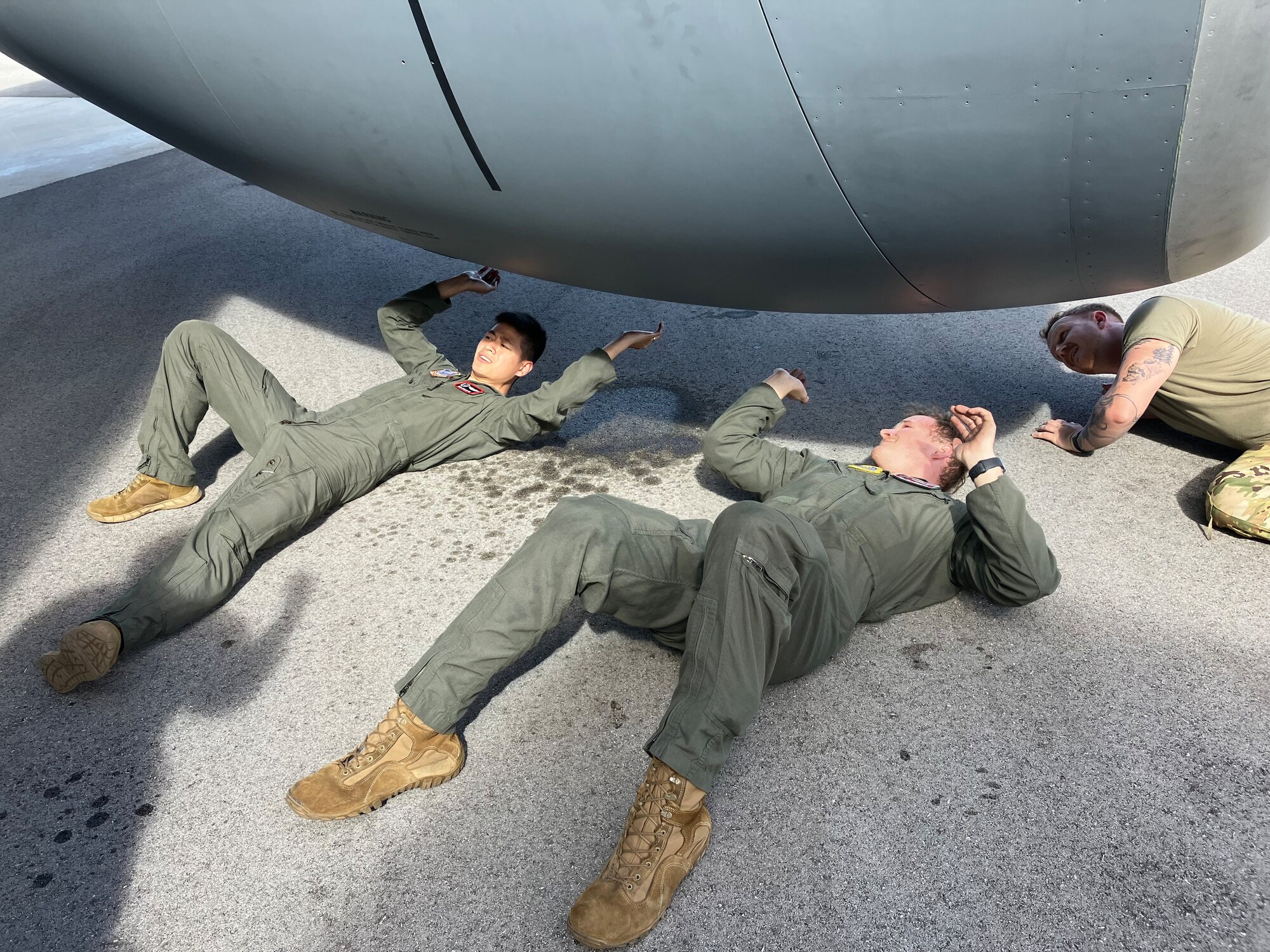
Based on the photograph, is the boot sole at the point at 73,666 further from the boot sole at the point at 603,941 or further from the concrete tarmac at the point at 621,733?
the boot sole at the point at 603,941

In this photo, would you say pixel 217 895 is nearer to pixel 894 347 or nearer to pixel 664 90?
pixel 664 90

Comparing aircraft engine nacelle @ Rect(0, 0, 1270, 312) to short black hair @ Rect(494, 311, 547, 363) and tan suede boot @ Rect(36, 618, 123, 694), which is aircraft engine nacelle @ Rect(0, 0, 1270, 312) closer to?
short black hair @ Rect(494, 311, 547, 363)

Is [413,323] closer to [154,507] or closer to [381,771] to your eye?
[154,507]

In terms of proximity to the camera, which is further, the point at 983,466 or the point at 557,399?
the point at 557,399

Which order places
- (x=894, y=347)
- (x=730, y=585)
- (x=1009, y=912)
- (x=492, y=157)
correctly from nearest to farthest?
(x=1009, y=912)
(x=730, y=585)
(x=492, y=157)
(x=894, y=347)

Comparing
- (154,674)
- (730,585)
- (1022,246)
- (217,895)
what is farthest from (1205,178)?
(154,674)

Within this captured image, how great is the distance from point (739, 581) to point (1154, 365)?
1.95m

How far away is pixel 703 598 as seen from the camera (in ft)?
7.02

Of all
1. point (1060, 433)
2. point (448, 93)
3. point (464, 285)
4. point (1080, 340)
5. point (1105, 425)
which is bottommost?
point (1060, 433)

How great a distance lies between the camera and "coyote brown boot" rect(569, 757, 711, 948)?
1.86 m

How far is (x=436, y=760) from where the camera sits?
7.27ft

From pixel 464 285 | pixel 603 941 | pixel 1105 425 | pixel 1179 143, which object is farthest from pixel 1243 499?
pixel 464 285

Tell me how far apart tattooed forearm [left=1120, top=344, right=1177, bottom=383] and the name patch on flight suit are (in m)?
0.95

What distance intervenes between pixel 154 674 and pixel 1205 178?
9.75 feet
